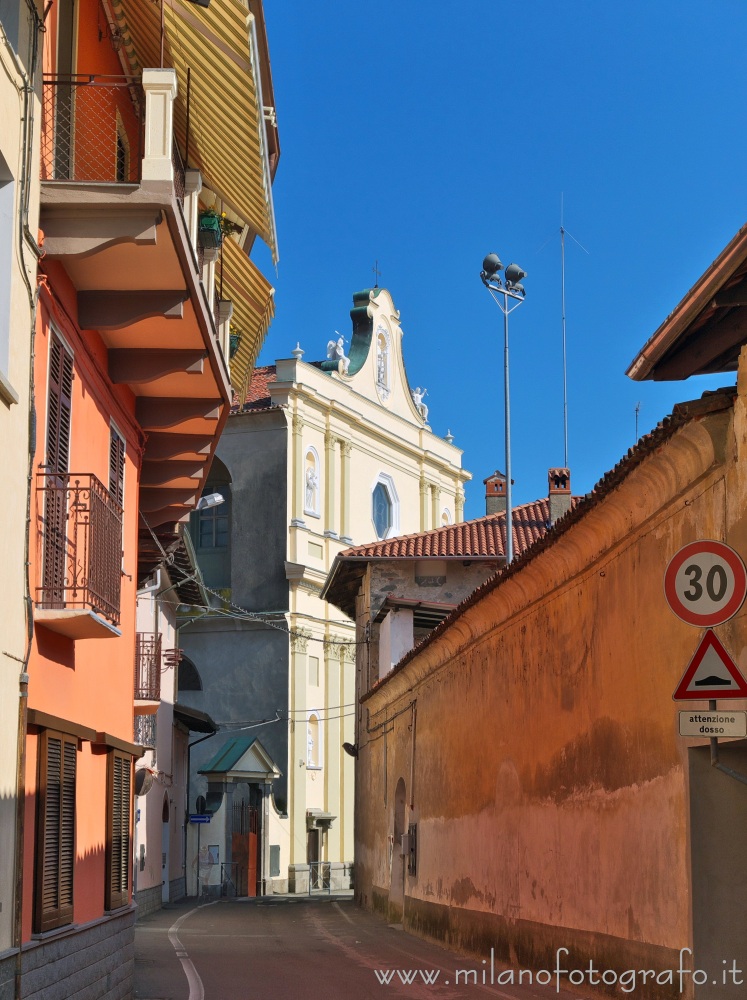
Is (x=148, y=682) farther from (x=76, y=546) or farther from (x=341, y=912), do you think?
(x=341, y=912)

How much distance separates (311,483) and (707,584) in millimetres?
41374

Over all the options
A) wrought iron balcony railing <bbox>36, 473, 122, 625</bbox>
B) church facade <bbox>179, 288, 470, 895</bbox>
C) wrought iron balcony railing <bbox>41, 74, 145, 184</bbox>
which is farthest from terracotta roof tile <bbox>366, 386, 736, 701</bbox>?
church facade <bbox>179, 288, 470, 895</bbox>

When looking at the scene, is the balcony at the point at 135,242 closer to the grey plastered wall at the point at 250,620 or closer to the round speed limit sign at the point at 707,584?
the round speed limit sign at the point at 707,584

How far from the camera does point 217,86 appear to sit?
Result: 13.1 meters

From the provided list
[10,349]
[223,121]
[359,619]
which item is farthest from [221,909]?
[10,349]

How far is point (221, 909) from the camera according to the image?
34.5 metres

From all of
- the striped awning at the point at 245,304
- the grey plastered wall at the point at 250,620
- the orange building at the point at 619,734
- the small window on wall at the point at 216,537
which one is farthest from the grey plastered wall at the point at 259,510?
the striped awning at the point at 245,304

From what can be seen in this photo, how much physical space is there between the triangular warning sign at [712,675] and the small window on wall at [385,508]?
44702 mm

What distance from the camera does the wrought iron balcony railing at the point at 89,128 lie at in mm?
11039

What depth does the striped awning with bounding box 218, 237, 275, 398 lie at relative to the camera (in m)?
17.1

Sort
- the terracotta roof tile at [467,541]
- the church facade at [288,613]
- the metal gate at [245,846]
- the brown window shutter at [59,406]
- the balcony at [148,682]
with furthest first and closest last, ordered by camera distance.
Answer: the church facade at [288,613] < the metal gate at [245,846] < the terracotta roof tile at [467,541] < the balcony at [148,682] < the brown window shutter at [59,406]

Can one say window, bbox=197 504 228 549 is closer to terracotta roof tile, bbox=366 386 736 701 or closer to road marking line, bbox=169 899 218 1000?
road marking line, bbox=169 899 218 1000

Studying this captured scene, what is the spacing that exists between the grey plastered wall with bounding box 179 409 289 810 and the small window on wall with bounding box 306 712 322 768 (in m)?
1.25

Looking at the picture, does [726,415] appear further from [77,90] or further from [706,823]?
[77,90]
